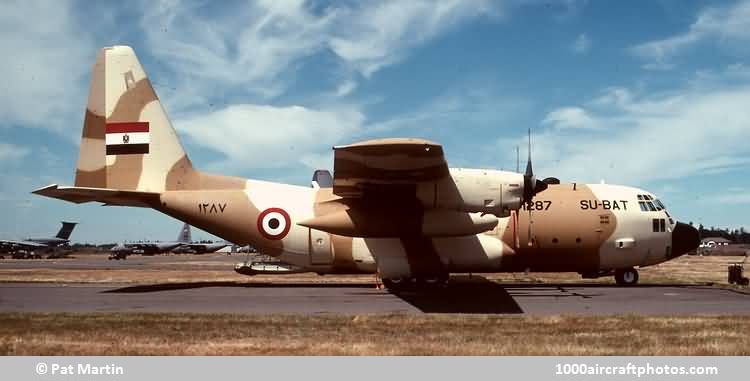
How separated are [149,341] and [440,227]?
965 cm

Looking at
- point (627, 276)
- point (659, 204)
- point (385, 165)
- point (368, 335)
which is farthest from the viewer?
point (627, 276)

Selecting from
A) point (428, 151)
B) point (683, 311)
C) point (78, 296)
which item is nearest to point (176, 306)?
point (78, 296)

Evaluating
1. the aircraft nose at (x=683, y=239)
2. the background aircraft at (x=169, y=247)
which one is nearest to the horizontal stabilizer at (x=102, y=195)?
the aircraft nose at (x=683, y=239)

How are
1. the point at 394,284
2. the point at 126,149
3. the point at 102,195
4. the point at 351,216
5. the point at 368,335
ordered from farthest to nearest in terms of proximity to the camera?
the point at 394,284 < the point at 126,149 < the point at 102,195 < the point at 351,216 < the point at 368,335

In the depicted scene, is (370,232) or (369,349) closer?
(369,349)

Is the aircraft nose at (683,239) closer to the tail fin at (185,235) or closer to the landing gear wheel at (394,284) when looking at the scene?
the landing gear wheel at (394,284)

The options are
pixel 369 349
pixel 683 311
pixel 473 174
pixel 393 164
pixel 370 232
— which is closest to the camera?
pixel 369 349

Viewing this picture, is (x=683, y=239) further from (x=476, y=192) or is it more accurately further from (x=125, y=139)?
Result: (x=125, y=139)

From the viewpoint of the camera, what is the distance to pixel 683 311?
13453 millimetres

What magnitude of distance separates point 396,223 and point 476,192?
265 cm

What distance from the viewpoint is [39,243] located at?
84.7 meters

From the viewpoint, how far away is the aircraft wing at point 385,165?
43.2 feet

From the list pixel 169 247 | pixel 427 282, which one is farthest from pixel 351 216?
pixel 169 247

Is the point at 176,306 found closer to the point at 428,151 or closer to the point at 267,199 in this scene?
the point at 267,199
